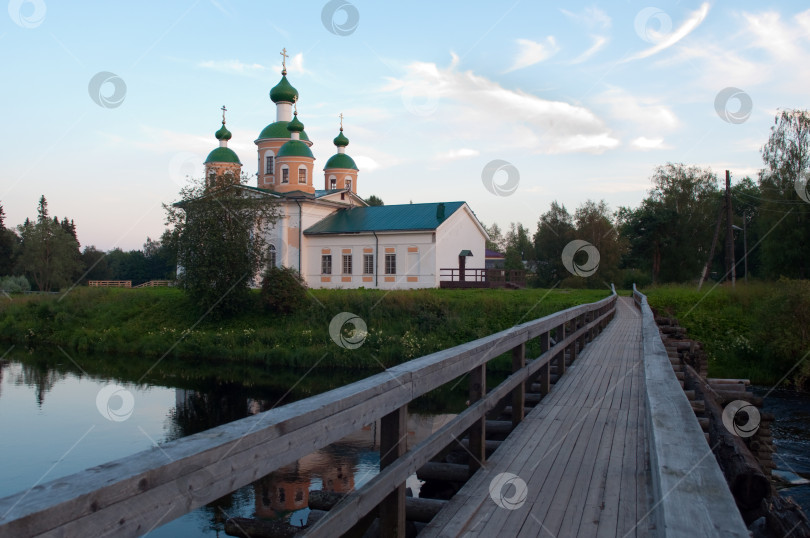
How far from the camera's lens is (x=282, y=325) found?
98.0ft

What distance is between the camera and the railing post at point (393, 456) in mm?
3021

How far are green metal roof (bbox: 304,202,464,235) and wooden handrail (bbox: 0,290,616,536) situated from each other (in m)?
35.3

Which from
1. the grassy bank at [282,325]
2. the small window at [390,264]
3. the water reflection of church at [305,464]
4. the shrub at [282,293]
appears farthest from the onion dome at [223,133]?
the water reflection of church at [305,464]

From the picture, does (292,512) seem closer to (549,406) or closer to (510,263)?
(549,406)

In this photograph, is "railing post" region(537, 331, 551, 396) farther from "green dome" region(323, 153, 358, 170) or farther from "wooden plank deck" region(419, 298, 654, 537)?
"green dome" region(323, 153, 358, 170)

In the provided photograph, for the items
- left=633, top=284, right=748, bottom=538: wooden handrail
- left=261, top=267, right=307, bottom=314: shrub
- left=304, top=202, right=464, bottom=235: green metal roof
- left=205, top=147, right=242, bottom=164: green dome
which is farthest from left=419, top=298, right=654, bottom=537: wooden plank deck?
left=205, top=147, right=242, bottom=164: green dome

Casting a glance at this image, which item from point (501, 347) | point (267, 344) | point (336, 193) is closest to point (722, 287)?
point (267, 344)

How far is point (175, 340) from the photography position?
30.0 meters

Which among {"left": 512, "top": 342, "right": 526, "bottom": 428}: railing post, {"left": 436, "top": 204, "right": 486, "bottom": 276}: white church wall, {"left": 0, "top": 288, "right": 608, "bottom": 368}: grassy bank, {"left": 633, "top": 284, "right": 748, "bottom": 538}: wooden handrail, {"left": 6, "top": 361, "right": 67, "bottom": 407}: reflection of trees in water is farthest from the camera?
{"left": 436, "top": 204, "right": 486, "bottom": 276}: white church wall

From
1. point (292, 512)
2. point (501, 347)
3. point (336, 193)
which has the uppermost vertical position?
point (336, 193)

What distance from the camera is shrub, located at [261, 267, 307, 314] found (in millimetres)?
30516

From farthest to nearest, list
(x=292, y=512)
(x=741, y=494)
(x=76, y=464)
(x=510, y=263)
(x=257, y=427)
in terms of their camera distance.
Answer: (x=510, y=263) → (x=76, y=464) → (x=292, y=512) → (x=741, y=494) → (x=257, y=427)

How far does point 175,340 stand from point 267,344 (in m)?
5.19

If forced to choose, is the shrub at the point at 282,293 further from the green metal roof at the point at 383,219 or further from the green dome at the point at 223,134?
the green dome at the point at 223,134
